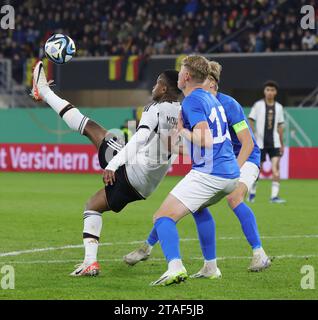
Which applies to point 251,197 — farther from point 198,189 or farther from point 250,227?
point 198,189

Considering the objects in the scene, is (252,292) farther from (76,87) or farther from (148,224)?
(76,87)

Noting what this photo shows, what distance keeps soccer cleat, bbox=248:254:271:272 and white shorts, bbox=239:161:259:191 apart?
96cm

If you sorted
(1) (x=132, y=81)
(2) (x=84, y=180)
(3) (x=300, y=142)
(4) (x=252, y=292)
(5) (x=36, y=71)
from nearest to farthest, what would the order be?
(4) (x=252, y=292) → (5) (x=36, y=71) → (2) (x=84, y=180) → (3) (x=300, y=142) → (1) (x=132, y=81)

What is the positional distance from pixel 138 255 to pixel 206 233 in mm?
1259

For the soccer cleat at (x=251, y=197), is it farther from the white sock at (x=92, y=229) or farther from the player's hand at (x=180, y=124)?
the player's hand at (x=180, y=124)

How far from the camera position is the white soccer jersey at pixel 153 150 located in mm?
8844

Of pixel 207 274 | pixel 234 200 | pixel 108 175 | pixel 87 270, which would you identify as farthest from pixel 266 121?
pixel 108 175

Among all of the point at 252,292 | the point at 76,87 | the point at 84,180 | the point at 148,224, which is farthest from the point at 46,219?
the point at 76,87

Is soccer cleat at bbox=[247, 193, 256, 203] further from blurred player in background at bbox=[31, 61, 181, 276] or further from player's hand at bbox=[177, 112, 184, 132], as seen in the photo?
player's hand at bbox=[177, 112, 184, 132]

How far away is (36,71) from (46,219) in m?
5.13

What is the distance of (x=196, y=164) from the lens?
8188mm

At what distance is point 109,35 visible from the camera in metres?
36.5

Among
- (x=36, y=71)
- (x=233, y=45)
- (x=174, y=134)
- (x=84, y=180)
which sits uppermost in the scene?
(x=233, y=45)

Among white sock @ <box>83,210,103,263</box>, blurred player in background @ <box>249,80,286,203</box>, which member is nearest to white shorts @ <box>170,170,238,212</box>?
white sock @ <box>83,210,103,263</box>
